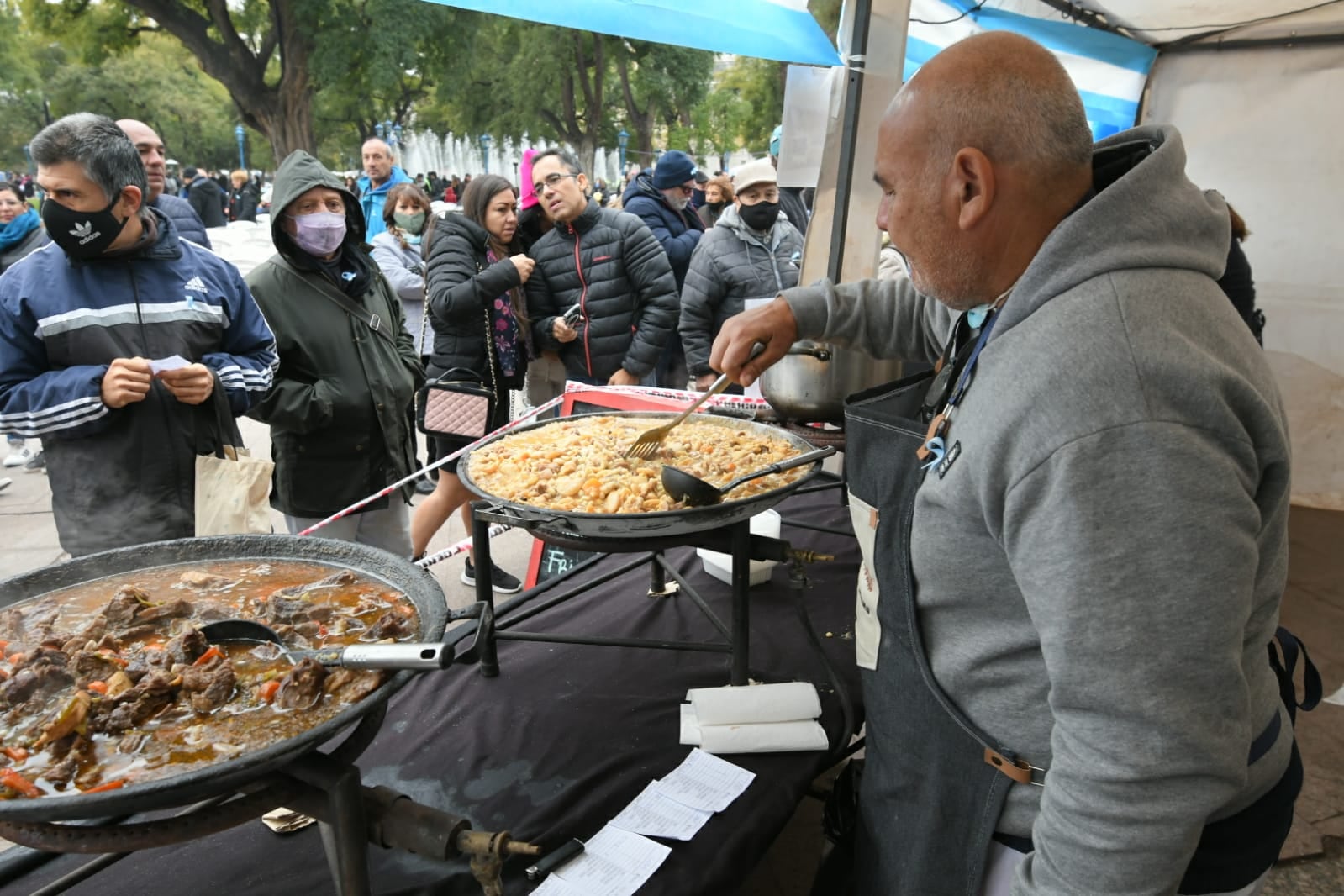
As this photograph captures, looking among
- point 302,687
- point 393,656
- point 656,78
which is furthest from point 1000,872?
point 656,78

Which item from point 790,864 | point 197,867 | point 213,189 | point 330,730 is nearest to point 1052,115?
point 330,730

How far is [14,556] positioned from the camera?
4953mm

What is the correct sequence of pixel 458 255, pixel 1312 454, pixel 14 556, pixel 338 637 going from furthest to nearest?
pixel 1312 454 < pixel 14 556 < pixel 458 255 < pixel 338 637

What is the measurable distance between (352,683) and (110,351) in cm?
202

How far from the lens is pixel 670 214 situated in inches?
257

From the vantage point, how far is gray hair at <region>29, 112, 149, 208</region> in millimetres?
2457

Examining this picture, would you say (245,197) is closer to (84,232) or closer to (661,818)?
(84,232)

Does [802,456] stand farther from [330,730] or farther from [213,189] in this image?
[213,189]

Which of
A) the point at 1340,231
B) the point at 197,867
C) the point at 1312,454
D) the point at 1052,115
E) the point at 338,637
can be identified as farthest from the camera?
the point at 1312,454

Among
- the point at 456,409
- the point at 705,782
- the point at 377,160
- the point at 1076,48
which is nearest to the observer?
the point at 705,782

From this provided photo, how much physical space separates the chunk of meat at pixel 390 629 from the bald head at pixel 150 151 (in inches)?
164

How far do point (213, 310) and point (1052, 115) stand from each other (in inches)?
110

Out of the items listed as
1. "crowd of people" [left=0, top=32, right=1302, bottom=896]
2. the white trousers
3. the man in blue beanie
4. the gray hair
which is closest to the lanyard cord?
"crowd of people" [left=0, top=32, right=1302, bottom=896]

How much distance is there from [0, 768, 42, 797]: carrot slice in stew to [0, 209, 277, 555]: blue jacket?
1816 millimetres
